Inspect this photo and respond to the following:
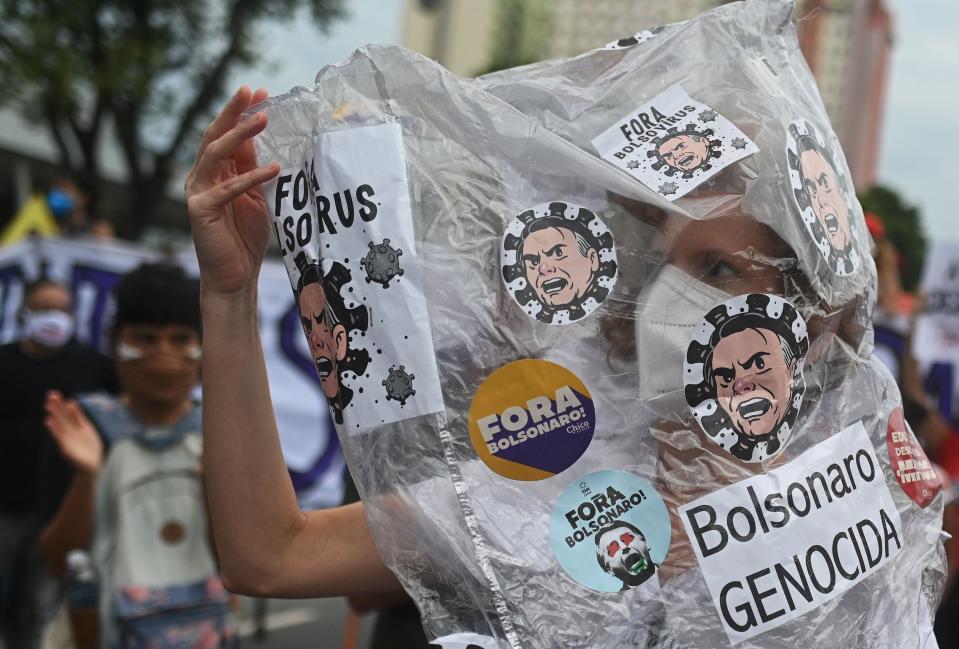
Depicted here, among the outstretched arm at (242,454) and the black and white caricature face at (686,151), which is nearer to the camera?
the black and white caricature face at (686,151)

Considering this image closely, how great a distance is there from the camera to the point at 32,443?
4.16 meters

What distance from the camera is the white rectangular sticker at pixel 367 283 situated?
1246 mm

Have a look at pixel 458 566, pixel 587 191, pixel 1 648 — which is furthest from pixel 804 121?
pixel 1 648

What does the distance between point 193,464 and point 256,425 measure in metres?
1.50

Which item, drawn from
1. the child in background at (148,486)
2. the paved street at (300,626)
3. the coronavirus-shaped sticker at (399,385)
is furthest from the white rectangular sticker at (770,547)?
the paved street at (300,626)

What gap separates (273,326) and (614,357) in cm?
553

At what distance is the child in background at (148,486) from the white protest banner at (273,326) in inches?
113

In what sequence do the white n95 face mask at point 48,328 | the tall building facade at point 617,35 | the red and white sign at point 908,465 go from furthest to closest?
1. the tall building facade at point 617,35
2. the white n95 face mask at point 48,328
3. the red and white sign at point 908,465

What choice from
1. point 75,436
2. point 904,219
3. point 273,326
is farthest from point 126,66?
point 904,219

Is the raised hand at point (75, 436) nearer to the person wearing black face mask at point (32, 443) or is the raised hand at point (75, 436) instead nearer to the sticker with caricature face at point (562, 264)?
the person wearing black face mask at point (32, 443)

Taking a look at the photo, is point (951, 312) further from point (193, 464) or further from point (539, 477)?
point (539, 477)

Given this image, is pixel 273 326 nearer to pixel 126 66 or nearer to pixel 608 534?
pixel 608 534

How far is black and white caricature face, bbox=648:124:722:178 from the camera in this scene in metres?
1.22

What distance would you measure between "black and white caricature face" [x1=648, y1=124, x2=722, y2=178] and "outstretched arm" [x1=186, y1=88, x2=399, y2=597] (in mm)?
539
